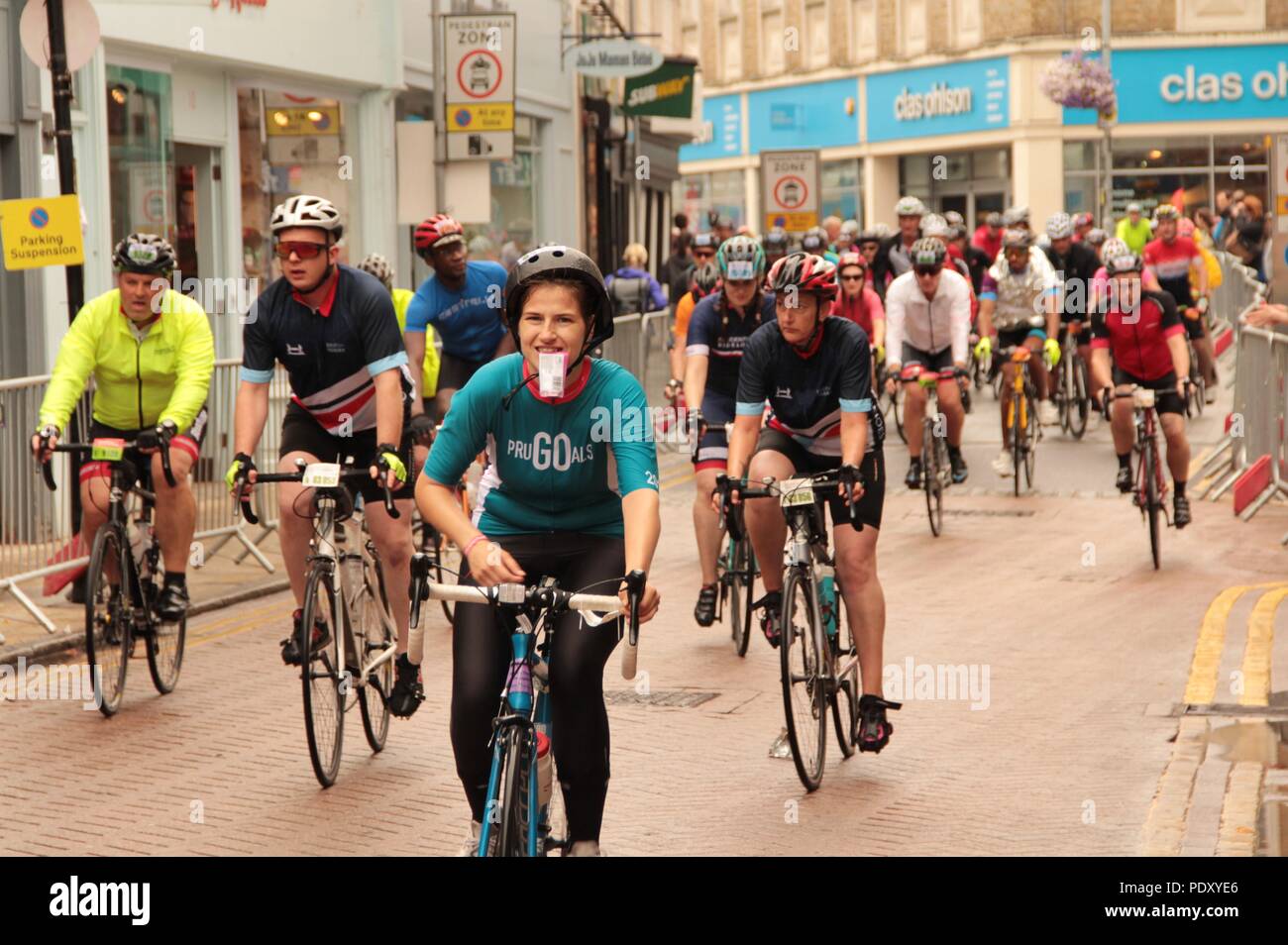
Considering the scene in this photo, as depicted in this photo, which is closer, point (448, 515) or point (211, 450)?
point (448, 515)

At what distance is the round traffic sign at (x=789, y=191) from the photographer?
25.4 m

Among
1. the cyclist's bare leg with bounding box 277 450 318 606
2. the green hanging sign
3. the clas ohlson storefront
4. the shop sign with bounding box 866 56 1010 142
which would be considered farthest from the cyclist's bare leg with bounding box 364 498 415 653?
the shop sign with bounding box 866 56 1010 142

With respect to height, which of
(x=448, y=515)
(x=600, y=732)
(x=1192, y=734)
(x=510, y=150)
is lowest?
(x=1192, y=734)

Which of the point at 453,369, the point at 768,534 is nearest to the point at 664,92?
the point at 453,369

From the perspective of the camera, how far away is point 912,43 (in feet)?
174

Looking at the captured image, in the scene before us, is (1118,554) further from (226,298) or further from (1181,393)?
(226,298)

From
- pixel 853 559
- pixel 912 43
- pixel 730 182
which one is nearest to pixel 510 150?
pixel 853 559

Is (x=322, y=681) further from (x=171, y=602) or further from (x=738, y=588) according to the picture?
(x=738, y=588)

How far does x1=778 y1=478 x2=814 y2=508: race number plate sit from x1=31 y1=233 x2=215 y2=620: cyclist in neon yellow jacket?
3015 millimetres

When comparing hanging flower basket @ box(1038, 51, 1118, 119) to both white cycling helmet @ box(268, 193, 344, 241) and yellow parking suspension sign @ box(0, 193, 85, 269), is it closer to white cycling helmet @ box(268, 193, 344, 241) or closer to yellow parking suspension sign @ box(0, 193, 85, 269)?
yellow parking suspension sign @ box(0, 193, 85, 269)

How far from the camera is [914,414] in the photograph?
15539mm

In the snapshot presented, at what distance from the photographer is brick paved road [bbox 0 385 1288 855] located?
283 inches

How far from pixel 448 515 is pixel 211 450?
371 inches

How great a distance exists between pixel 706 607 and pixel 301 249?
371cm
